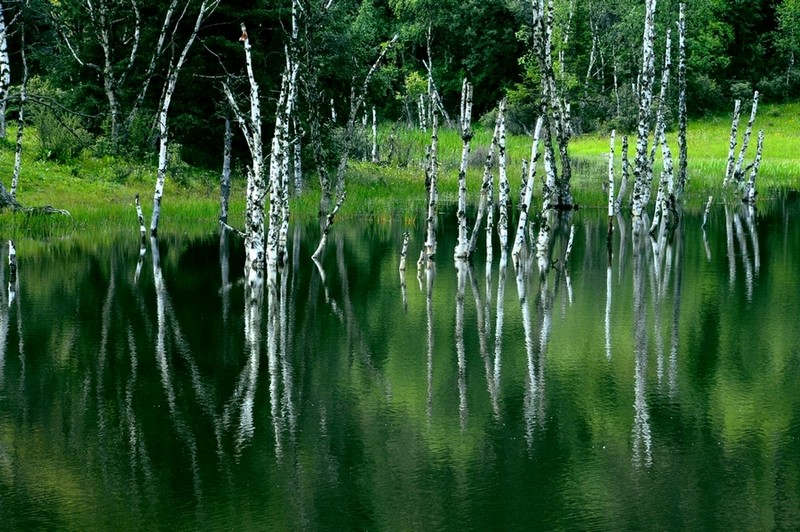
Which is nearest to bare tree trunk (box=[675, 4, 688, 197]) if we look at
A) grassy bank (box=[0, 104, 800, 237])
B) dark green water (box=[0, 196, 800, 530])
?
grassy bank (box=[0, 104, 800, 237])

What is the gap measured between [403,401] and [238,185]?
25.2 metres

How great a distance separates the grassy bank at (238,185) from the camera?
32.5 metres

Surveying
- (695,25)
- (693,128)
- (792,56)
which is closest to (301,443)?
(693,128)

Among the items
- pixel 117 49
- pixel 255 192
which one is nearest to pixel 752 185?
pixel 117 49

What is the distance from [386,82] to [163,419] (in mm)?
30653

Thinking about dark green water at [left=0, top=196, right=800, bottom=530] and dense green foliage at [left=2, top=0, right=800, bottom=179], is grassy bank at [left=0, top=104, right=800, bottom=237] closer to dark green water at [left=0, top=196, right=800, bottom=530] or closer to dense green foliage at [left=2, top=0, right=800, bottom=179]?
dense green foliage at [left=2, top=0, right=800, bottom=179]

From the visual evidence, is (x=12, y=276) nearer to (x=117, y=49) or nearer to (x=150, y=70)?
(x=150, y=70)

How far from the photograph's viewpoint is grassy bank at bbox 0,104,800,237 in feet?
107

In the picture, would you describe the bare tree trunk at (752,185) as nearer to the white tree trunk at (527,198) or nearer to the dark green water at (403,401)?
the dark green water at (403,401)

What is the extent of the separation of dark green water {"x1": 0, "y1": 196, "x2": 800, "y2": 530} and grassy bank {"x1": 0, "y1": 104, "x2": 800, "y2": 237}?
742 centimetres

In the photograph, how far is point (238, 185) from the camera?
126 ft

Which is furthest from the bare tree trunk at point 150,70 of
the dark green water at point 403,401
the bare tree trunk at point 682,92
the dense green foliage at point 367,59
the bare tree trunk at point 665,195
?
the bare tree trunk at point 682,92

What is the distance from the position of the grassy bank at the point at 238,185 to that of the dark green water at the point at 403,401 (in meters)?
7.42

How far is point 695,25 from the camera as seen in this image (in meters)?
72.2
